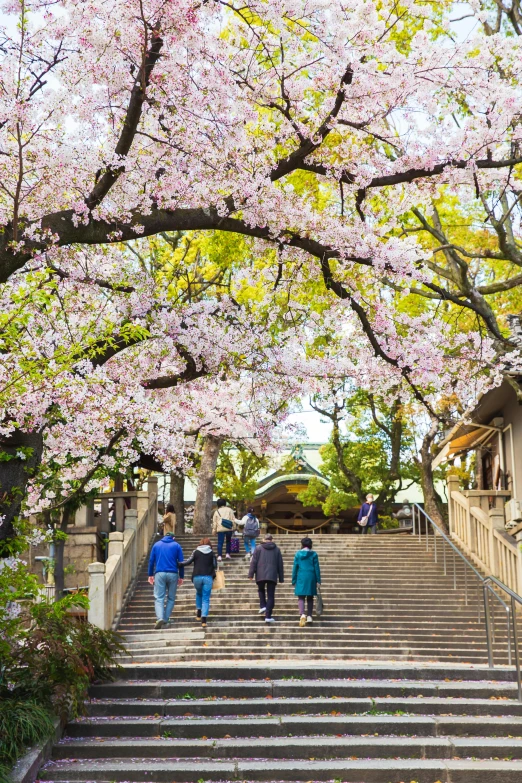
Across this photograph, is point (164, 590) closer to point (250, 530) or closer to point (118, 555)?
point (118, 555)

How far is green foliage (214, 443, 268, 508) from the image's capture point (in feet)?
93.8

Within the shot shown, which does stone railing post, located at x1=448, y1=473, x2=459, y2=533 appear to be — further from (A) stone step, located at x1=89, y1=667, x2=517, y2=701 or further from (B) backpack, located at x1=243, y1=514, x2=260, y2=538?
(A) stone step, located at x1=89, y1=667, x2=517, y2=701

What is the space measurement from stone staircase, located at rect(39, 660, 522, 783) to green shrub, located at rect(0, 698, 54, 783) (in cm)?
36

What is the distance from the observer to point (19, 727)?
696 cm

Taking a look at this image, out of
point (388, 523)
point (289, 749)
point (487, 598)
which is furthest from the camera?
point (388, 523)

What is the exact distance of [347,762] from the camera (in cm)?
753

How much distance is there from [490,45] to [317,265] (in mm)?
2905

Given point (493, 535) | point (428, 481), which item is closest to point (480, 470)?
point (428, 481)

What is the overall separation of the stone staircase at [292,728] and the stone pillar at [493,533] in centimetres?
558

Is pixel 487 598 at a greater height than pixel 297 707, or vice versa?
pixel 487 598

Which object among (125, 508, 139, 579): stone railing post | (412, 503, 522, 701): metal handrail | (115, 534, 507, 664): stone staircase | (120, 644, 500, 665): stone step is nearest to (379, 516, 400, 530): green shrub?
(412, 503, 522, 701): metal handrail

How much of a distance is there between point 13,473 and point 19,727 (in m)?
2.13

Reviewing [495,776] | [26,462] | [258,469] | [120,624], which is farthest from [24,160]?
[258,469]

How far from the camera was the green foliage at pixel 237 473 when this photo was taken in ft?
93.8
